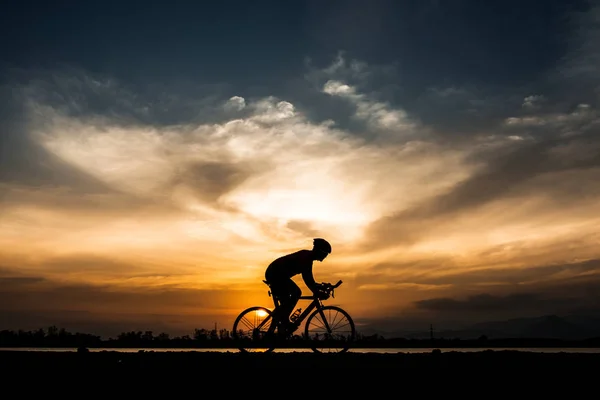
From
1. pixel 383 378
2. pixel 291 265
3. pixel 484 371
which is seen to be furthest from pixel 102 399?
pixel 291 265

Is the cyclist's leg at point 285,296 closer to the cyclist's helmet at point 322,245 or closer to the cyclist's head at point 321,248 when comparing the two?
the cyclist's head at point 321,248

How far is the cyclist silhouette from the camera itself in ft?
50.3

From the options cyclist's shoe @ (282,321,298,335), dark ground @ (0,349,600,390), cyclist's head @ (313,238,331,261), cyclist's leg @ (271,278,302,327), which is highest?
cyclist's head @ (313,238,331,261)

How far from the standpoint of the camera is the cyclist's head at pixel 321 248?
15258 millimetres

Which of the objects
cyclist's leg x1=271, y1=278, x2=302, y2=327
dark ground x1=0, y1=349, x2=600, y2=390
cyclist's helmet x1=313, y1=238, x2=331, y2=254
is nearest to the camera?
dark ground x1=0, y1=349, x2=600, y2=390

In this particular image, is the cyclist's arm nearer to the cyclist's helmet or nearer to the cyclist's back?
the cyclist's back

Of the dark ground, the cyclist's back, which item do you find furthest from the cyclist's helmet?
the dark ground

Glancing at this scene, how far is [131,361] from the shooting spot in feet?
42.5

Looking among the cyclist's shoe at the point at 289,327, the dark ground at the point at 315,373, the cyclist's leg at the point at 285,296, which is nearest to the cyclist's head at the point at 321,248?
the cyclist's leg at the point at 285,296

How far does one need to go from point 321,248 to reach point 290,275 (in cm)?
112

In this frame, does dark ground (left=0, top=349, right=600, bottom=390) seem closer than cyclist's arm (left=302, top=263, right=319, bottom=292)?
Yes

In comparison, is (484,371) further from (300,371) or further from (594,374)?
(300,371)

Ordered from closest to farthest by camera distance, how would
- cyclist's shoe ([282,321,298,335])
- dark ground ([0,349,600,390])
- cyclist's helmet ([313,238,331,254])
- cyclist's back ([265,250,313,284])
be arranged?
dark ground ([0,349,600,390]) → cyclist's helmet ([313,238,331,254]) → cyclist's back ([265,250,313,284]) → cyclist's shoe ([282,321,298,335])

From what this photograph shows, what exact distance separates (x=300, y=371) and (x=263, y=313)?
596 cm
